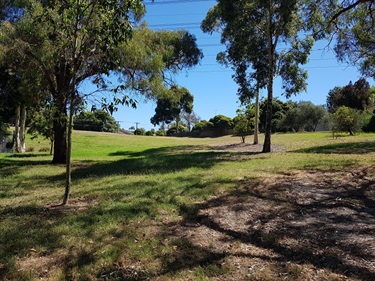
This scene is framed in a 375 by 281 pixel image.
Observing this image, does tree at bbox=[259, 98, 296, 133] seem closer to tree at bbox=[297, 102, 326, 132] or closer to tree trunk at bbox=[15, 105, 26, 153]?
tree at bbox=[297, 102, 326, 132]

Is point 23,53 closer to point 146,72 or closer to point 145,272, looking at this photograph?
point 146,72

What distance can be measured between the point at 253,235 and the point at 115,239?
1816mm

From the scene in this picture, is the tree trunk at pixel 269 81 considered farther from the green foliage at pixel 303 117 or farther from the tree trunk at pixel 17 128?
the green foliage at pixel 303 117

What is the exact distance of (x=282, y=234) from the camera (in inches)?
188

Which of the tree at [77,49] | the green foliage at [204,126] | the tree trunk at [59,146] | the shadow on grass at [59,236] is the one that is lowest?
the shadow on grass at [59,236]

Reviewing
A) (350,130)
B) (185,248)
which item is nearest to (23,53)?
(185,248)

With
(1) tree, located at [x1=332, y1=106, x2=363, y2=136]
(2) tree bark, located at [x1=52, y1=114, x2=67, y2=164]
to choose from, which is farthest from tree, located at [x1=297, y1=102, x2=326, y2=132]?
(2) tree bark, located at [x1=52, y1=114, x2=67, y2=164]

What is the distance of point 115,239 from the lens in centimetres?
461

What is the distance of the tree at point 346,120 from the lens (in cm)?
2369

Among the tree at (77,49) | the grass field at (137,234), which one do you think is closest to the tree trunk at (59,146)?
the tree at (77,49)

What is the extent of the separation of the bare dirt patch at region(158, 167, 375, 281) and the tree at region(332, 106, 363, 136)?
57.9 ft

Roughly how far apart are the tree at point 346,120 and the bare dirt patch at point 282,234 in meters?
17.6

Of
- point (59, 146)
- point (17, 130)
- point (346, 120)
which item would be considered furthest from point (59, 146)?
point (346, 120)

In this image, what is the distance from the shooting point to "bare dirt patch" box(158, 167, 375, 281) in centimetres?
376
